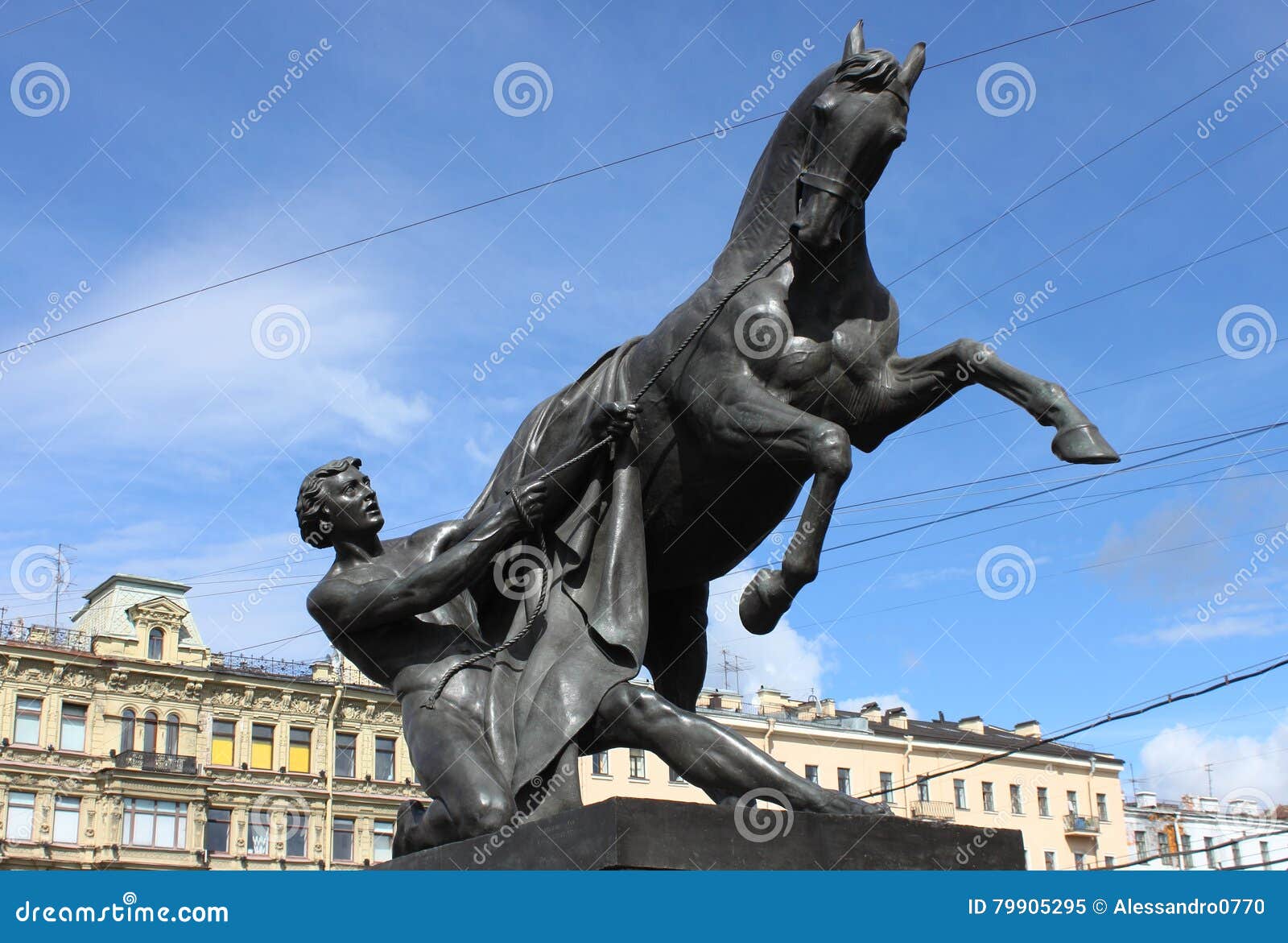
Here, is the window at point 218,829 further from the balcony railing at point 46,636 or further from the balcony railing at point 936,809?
the balcony railing at point 936,809

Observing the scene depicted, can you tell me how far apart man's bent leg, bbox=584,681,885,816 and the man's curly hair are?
5.51 ft

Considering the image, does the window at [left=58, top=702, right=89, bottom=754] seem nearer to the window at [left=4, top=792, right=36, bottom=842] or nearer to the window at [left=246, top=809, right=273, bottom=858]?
the window at [left=4, top=792, right=36, bottom=842]

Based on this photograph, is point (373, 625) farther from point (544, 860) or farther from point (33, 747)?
point (33, 747)

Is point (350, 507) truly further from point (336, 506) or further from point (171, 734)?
point (171, 734)

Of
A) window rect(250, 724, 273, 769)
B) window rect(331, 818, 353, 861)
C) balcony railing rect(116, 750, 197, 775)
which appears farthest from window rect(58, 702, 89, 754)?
window rect(331, 818, 353, 861)

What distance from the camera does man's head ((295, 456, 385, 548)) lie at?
655 cm

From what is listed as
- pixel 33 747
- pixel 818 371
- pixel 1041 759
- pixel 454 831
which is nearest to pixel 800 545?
pixel 818 371

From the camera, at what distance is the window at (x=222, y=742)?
147 ft

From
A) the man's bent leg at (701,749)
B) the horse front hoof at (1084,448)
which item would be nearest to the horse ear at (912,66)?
the horse front hoof at (1084,448)

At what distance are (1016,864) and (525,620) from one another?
229 centimetres

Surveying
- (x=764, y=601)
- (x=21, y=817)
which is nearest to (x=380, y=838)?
(x=21, y=817)

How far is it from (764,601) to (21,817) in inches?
1609

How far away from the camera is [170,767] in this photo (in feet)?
142

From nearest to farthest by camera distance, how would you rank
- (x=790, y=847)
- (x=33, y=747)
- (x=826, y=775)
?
(x=790, y=847) < (x=33, y=747) < (x=826, y=775)
